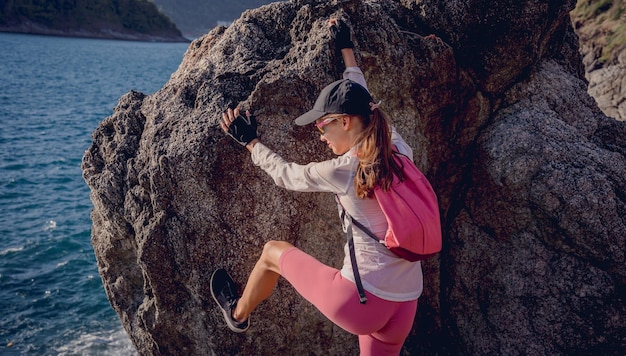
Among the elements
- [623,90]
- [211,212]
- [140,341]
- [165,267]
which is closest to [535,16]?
[211,212]

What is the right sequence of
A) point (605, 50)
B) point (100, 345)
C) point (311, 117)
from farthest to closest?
point (605, 50)
point (100, 345)
point (311, 117)

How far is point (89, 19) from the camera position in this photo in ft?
341

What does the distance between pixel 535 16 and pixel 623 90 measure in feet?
58.8

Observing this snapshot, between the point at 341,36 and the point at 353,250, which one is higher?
the point at 341,36

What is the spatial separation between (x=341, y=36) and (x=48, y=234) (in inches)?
489

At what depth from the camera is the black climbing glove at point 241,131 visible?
16.1 feet

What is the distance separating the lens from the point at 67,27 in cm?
9950

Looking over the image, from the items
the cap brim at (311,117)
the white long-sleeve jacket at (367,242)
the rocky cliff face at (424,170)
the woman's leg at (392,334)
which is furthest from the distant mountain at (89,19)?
the woman's leg at (392,334)

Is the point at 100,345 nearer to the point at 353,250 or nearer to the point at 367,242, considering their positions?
the point at 353,250

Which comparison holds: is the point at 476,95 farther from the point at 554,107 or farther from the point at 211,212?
the point at 211,212

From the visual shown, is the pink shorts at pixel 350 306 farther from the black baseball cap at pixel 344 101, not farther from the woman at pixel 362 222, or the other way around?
the black baseball cap at pixel 344 101

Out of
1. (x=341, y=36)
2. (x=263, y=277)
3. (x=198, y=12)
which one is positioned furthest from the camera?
(x=198, y=12)

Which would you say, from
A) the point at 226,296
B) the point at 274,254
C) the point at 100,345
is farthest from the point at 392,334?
the point at 100,345

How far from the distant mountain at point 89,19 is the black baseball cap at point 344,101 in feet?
342
